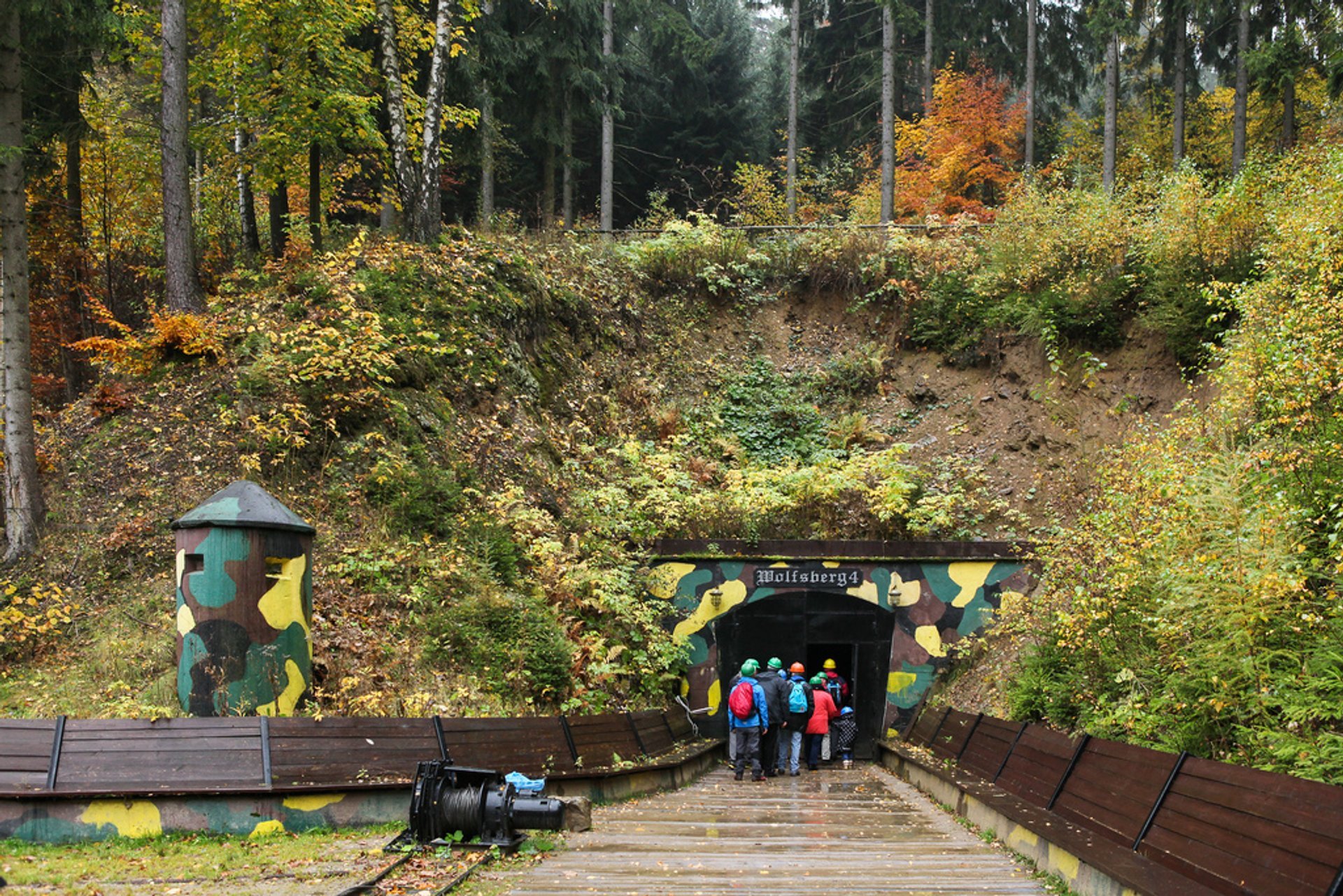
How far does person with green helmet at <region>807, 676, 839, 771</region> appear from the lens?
48.6ft

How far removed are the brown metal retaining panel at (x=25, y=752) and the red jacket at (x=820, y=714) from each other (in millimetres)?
10139

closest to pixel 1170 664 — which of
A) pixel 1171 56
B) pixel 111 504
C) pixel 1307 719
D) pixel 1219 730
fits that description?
pixel 1219 730

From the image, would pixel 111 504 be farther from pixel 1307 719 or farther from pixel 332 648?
pixel 1307 719

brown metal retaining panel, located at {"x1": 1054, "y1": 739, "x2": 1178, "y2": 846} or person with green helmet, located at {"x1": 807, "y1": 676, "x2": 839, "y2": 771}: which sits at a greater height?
brown metal retaining panel, located at {"x1": 1054, "y1": 739, "x2": 1178, "y2": 846}

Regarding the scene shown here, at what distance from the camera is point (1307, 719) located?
666 cm

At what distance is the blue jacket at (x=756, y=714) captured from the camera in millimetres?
13281

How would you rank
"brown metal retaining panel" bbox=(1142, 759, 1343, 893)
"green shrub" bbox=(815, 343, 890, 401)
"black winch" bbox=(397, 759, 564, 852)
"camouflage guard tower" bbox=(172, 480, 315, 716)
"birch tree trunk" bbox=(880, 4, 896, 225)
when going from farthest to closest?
"birch tree trunk" bbox=(880, 4, 896, 225)
"green shrub" bbox=(815, 343, 890, 401)
"camouflage guard tower" bbox=(172, 480, 315, 716)
"black winch" bbox=(397, 759, 564, 852)
"brown metal retaining panel" bbox=(1142, 759, 1343, 893)

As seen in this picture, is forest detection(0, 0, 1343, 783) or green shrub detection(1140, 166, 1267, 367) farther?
green shrub detection(1140, 166, 1267, 367)

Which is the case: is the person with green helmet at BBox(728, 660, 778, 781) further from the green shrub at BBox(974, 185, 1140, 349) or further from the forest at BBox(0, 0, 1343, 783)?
the green shrub at BBox(974, 185, 1140, 349)

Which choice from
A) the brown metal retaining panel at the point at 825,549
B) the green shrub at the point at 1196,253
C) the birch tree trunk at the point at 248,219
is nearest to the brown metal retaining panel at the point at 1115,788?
the brown metal retaining panel at the point at 825,549

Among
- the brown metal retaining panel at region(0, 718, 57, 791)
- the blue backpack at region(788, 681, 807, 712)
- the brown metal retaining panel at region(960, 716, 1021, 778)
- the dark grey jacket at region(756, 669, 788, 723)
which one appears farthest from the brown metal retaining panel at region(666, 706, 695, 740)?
the brown metal retaining panel at region(0, 718, 57, 791)

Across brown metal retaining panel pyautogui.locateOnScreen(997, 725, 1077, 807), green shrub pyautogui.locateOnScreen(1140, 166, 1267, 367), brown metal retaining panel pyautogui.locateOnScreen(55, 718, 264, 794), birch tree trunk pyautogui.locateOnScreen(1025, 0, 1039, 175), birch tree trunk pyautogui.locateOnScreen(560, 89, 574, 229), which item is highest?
birch tree trunk pyautogui.locateOnScreen(1025, 0, 1039, 175)

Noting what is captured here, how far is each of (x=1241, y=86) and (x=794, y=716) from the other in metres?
20.9

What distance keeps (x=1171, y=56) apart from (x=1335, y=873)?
28.0 metres
